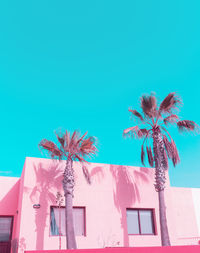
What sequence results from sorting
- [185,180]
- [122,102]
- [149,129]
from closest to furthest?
[149,129]
[122,102]
[185,180]

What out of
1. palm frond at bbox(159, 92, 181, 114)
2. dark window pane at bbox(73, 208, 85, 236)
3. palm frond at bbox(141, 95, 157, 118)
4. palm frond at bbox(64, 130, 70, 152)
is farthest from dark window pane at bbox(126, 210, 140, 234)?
palm frond at bbox(159, 92, 181, 114)

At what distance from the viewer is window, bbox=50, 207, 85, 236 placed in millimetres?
11297

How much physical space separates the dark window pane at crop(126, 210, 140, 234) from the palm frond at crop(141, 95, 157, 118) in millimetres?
5351

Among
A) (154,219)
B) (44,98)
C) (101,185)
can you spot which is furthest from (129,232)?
Answer: (44,98)

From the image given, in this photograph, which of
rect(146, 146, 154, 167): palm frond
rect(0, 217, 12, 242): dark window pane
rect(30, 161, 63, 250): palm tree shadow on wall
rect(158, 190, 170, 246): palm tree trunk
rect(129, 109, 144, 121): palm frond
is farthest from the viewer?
rect(146, 146, 154, 167): palm frond

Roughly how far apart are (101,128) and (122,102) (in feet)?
18.3

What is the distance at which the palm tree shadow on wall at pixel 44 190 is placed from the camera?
1091 cm

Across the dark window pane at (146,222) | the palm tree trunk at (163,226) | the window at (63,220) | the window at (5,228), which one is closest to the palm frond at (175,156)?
the palm tree trunk at (163,226)

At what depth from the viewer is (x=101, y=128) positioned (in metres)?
25.0

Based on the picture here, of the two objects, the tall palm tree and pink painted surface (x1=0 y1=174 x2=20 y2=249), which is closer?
the tall palm tree

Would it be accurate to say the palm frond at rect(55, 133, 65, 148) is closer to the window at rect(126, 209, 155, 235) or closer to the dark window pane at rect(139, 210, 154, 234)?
the window at rect(126, 209, 155, 235)

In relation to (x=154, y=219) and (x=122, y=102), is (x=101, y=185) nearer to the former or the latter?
(x=154, y=219)

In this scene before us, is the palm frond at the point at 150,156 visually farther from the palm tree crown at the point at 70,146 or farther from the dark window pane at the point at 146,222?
the palm tree crown at the point at 70,146

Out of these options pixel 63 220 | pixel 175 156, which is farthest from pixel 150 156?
pixel 63 220
